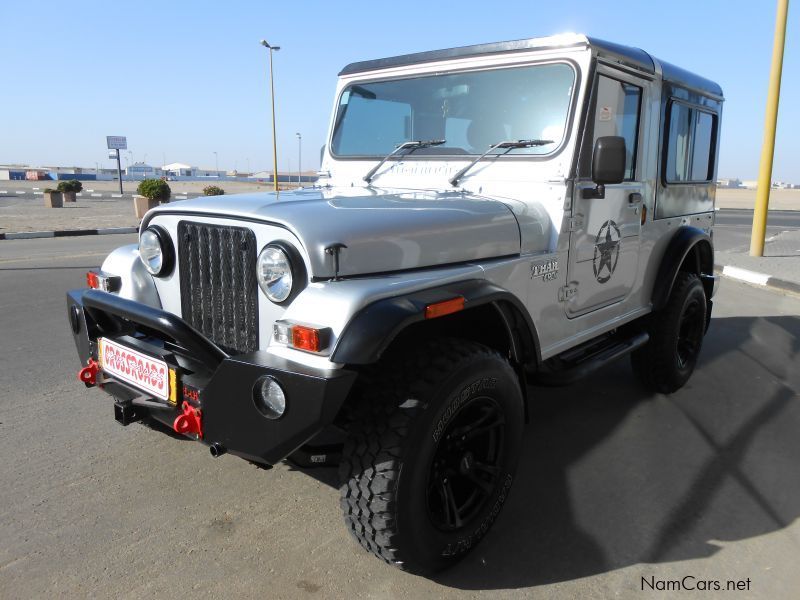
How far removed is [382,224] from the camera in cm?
247

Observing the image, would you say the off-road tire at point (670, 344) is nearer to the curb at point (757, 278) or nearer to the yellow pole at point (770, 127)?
the curb at point (757, 278)

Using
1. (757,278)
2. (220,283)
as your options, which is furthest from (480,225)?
(757,278)

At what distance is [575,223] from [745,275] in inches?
307

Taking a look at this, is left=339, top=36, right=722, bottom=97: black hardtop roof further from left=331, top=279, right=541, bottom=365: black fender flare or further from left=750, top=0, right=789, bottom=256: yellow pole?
left=750, top=0, right=789, bottom=256: yellow pole

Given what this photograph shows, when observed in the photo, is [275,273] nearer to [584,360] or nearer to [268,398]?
[268,398]

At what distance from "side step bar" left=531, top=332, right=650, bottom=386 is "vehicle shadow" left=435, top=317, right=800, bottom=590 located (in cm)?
48

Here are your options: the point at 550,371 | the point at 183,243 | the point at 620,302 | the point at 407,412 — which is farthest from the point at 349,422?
the point at 620,302

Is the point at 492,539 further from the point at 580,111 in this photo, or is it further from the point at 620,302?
the point at 580,111

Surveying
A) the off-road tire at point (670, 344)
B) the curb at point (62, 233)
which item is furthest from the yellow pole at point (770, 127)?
the curb at point (62, 233)

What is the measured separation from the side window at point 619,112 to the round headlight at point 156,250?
2148 mm

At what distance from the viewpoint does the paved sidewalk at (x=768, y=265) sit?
9125 mm

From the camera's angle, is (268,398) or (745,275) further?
(745,275)

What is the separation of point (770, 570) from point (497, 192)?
204 cm

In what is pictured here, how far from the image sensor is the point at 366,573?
96.1 inches
